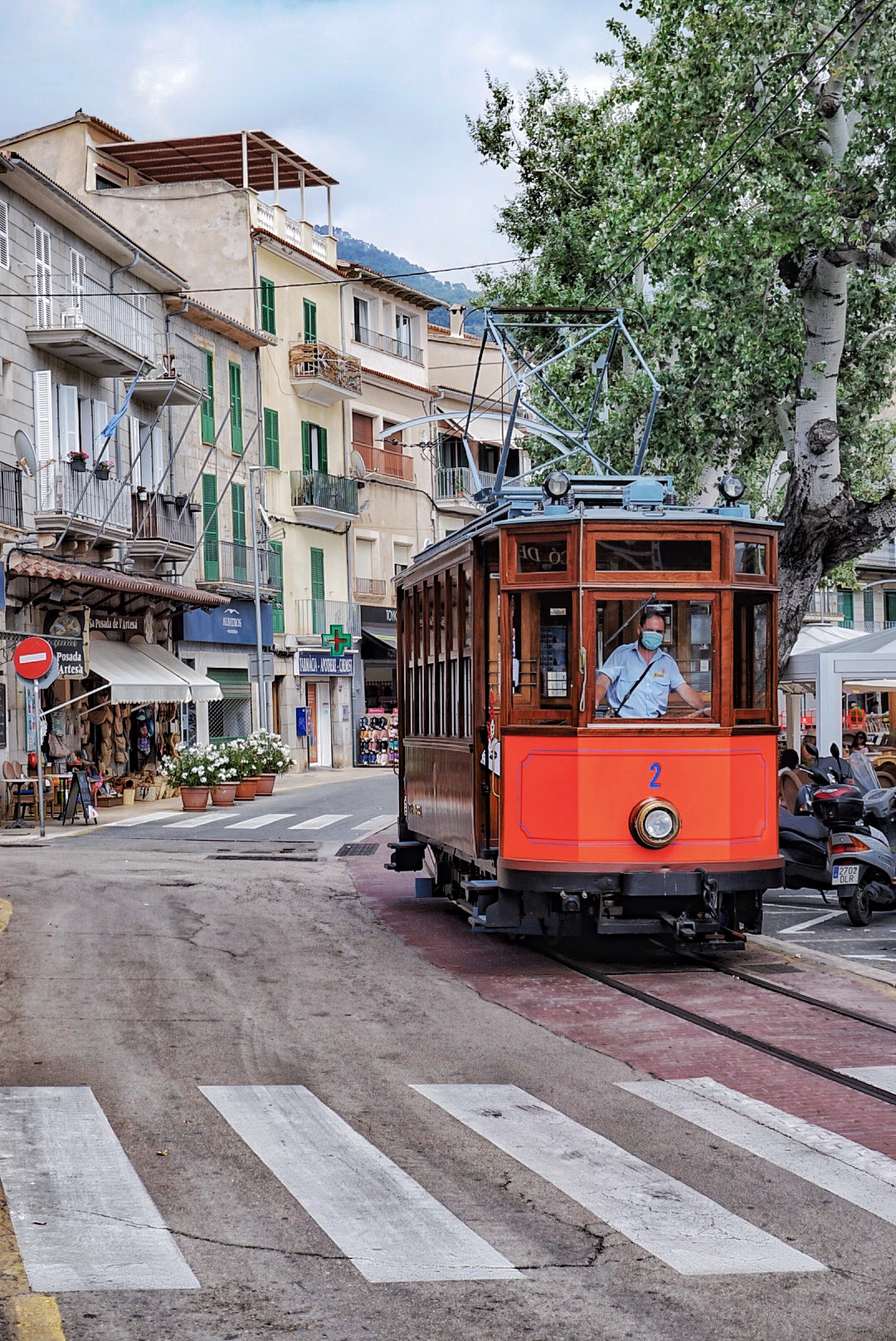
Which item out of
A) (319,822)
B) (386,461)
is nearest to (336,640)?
(386,461)

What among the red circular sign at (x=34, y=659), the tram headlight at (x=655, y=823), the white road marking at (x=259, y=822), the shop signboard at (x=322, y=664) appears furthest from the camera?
the shop signboard at (x=322, y=664)

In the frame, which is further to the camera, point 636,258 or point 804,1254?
point 636,258

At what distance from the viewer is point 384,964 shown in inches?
458

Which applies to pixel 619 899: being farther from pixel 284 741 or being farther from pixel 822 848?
pixel 284 741

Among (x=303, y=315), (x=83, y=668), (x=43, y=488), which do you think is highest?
(x=303, y=315)

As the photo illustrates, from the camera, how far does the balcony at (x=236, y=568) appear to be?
40000 mm

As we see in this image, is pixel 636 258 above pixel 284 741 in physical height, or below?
above

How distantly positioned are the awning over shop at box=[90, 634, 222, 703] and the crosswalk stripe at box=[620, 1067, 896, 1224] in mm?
23304

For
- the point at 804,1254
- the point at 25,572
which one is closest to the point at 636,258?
the point at 25,572

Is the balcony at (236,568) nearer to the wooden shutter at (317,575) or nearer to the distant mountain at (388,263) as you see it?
the wooden shutter at (317,575)

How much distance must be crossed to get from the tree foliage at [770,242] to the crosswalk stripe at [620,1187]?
Result: 11559 mm

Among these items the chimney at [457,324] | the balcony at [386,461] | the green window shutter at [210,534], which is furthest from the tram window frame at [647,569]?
the chimney at [457,324]

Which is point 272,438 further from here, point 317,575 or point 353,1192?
point 353,1192

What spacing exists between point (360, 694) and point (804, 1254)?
146 ft
